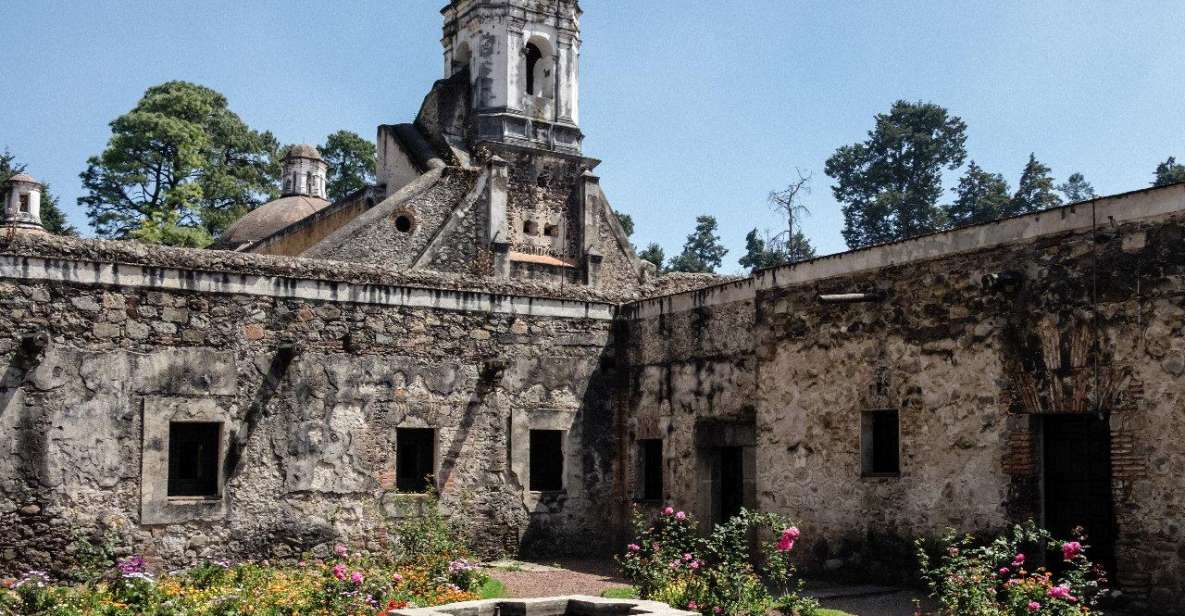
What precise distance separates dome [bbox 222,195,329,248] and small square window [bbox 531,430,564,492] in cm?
2417

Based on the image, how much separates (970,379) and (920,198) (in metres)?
40.5

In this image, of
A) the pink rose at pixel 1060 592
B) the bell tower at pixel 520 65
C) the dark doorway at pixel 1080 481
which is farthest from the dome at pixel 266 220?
the pink rose at pixel 1060 592

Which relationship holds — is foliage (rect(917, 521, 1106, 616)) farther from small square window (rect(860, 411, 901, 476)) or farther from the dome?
the dome

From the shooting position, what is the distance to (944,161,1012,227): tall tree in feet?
161

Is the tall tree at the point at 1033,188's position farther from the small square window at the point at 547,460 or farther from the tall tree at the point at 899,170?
the small square window at the point at 547,460

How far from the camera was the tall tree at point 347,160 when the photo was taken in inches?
2095

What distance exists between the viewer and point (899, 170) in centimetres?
5197

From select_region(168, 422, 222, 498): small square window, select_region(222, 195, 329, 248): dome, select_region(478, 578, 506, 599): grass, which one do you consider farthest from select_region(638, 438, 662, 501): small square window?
select_region(222, 195, 329, 248): dome

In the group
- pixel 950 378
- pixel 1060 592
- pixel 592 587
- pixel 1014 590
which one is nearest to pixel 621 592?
pixel 592 587

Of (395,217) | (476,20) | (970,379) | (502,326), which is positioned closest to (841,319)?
(970,379)

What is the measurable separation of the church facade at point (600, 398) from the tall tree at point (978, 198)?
117 feet

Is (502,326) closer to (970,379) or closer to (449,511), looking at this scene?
(449,511)

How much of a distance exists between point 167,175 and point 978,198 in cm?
3084

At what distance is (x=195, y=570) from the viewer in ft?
41.0
